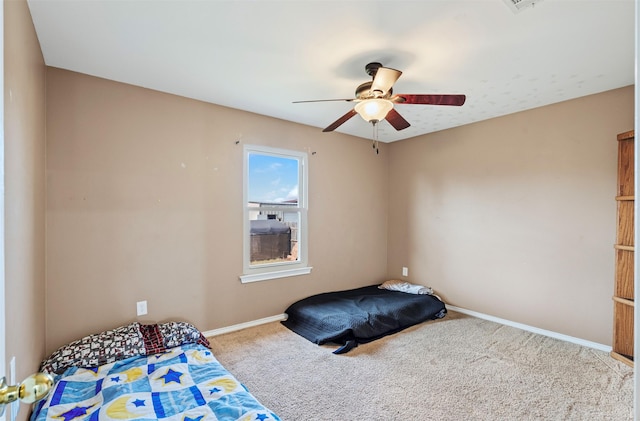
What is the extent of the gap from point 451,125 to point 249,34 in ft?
9.19

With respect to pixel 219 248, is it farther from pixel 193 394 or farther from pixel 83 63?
pixel 83 63

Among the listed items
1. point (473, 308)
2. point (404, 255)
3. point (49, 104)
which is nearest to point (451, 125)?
point (404, 255)

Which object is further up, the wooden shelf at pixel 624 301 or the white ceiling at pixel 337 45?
the white ceiling at pixel 337 45

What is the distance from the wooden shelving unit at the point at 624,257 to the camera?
260 centimetres

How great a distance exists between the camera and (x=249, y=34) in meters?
2.02

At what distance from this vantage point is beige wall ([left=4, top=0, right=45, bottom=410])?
135 cm

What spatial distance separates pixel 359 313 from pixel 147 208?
2.29 m

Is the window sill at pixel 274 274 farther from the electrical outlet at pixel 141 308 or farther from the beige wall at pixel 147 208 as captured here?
the electrical outlet at pixel 141 308

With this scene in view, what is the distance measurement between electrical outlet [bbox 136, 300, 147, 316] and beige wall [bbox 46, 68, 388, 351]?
0.12ft

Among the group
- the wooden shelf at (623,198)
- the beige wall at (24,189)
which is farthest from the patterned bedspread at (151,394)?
the wooden shelf at (623,198)

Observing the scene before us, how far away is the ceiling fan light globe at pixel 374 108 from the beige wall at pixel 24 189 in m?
1.92

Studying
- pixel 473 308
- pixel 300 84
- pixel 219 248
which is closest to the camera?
pixel 300 84

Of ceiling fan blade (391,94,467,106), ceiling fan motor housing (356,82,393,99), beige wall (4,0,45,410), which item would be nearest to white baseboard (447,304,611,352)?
ceiling fan blade (391,94,467,106)

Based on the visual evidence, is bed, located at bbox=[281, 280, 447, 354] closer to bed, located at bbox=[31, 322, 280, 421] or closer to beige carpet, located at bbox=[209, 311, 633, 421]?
beige carpet, located at bbox=[209, 311, 633, 421]
